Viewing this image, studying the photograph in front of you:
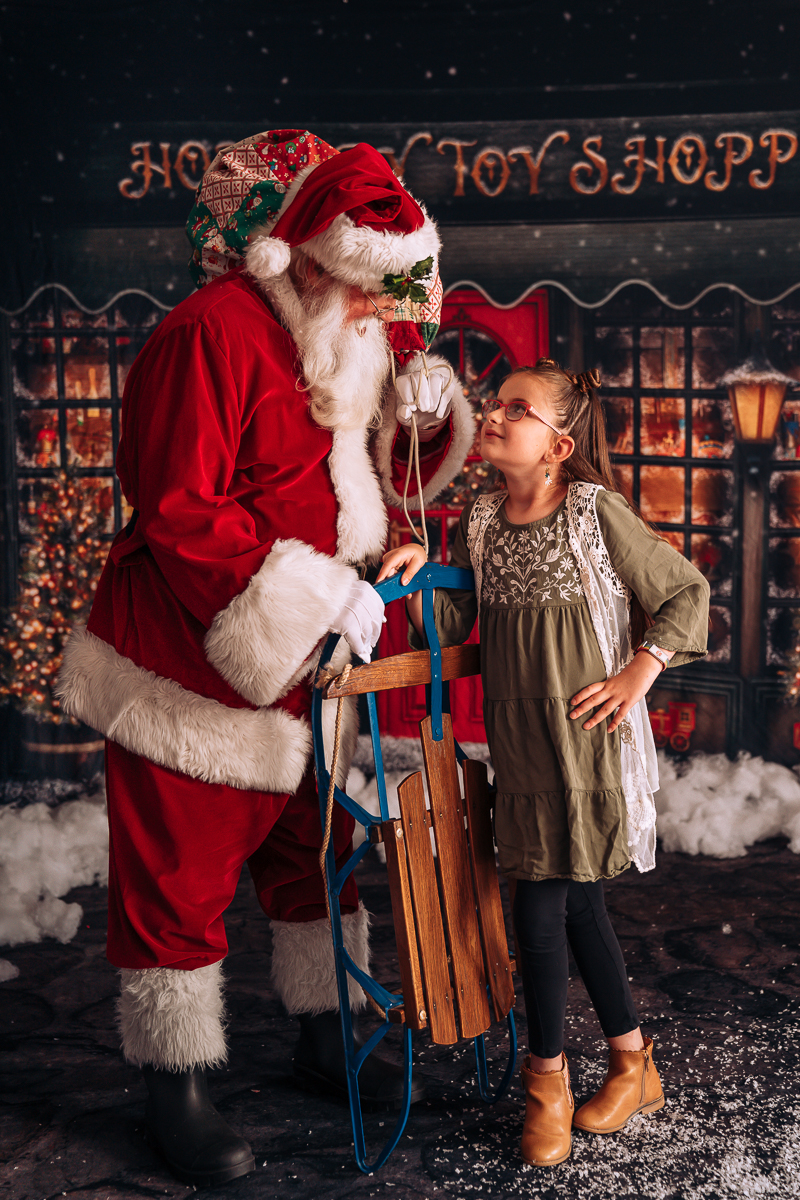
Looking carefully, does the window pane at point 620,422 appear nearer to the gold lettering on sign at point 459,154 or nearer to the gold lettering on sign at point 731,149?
the gold lettering on sign at point 731,149

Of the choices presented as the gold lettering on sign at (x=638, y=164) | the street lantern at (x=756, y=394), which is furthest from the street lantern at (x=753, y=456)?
the gold lettering on sign at (x=638, y=164)

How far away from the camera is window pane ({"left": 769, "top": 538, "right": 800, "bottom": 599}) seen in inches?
170

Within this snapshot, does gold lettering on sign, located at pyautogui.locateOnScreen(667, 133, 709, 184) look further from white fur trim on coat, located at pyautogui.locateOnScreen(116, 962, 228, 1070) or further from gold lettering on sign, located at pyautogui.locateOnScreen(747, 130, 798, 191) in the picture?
white fur trim on coat, located at pyautogui.locateOnScreen(116, 962, 228, 1070)

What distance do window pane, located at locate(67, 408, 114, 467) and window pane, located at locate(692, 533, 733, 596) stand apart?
260 centimetres

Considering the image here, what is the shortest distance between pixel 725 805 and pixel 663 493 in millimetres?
1394

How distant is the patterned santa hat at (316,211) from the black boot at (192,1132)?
1627mm

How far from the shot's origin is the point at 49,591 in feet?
13.9

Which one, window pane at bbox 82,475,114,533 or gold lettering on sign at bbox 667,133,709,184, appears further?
window pane at bbox 82,475,114,533

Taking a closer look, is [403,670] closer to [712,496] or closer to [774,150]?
[712,496]

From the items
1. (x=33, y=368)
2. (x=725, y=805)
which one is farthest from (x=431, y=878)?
(x=33, y=368)

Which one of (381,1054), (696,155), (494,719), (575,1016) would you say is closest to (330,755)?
(494,719)

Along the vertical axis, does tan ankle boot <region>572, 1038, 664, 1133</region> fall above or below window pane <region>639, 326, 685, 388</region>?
below

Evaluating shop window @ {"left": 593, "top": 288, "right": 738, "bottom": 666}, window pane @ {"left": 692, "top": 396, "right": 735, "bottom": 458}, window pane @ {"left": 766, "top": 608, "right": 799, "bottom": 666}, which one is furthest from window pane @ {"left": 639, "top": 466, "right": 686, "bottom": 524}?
window pane @ {"left": 766, "top": 608, "right": 799, "bottom": 666}

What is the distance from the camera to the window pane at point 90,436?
4324 millimetres
